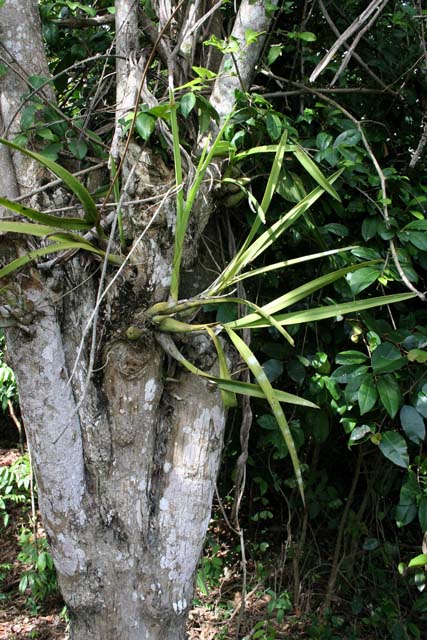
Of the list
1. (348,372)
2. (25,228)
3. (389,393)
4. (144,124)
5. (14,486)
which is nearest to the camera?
(25,228)

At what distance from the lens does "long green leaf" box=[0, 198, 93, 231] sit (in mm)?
1187

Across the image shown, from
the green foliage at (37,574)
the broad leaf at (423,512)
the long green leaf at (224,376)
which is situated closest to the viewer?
the long green leaf at (224,376)

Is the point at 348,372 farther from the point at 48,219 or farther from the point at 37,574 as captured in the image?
the point at 37,574

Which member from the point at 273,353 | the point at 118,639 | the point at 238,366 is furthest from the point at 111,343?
the point at 118,639

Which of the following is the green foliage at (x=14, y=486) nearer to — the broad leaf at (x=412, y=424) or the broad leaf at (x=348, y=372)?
the broad leaf at (x=348, y=372)

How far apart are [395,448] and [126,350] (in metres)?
0.75

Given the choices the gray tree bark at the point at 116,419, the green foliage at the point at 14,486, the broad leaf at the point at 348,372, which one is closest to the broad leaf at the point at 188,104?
the gray tree bark at the point at 116,419

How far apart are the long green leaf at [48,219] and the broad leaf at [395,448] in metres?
0.95

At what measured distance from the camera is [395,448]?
1.61 meters

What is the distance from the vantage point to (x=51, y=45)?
195cm

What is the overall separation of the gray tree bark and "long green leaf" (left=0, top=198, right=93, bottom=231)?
7.7 inches

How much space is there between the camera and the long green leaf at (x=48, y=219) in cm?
119

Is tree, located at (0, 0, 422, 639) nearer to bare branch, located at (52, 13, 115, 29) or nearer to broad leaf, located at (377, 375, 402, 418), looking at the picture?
bare branch, located at (52, 13, 115, 29)

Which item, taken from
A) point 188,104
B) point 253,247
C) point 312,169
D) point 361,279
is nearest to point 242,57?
point 188,104
